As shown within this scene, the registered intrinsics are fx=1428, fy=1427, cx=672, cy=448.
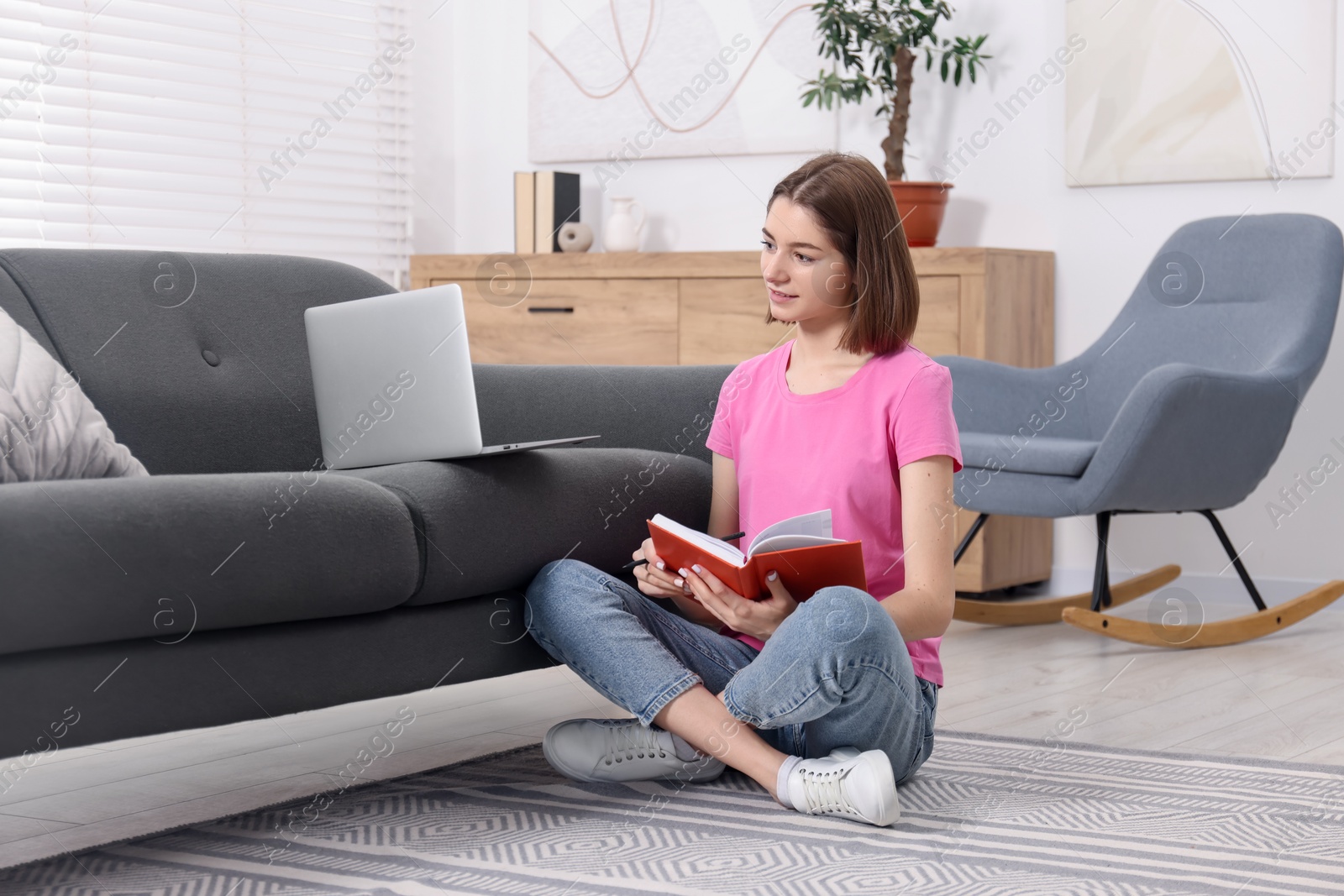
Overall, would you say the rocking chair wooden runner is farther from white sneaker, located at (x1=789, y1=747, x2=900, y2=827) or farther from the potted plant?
white sneaker, located at (x1=789, y1=747, x2=900, y2=827)

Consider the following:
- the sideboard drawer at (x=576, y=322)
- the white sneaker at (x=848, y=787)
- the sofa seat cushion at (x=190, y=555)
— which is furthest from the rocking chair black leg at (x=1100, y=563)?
the sofa seat cushion at (x=190, y=555)

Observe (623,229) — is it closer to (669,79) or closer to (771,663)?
(669,79)

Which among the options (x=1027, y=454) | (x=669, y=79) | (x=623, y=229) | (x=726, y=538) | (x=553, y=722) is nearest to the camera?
(x=726, y=538)

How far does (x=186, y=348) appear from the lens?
7.41 ft

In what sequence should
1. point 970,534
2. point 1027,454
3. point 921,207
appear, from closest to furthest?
1. point 1027,454
2. point 970,534
3. point 921,207

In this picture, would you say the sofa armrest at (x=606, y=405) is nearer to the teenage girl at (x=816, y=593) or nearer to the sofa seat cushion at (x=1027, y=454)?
the teenage girl at (x=816, y=593)

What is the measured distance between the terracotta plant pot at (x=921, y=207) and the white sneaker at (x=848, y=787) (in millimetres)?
2121

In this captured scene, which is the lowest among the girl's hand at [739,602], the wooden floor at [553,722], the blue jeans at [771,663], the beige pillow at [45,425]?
the wooden floor at [553,722]

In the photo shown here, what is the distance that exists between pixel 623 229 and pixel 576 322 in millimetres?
395

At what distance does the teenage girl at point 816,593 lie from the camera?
1.65m

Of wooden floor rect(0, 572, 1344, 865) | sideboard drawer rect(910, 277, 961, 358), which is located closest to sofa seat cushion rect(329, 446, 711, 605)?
wooden floor rect(0, 572, 1344, 865)

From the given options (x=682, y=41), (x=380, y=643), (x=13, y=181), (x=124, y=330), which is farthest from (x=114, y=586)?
(x=682, y=41)

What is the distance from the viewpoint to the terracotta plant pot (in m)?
3.60

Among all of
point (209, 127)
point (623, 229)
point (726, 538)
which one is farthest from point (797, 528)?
point (209, 127)
